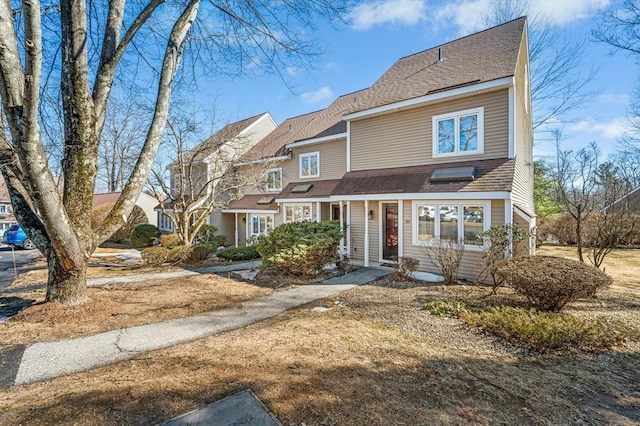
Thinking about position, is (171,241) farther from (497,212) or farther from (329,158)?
(497,212)

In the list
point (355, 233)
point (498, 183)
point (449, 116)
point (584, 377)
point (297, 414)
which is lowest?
point (584, 377)

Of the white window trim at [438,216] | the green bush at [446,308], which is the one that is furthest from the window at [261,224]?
the green bush at [446,308]

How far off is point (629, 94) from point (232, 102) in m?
20.4

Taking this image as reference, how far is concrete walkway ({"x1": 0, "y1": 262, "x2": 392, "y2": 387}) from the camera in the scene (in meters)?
3.99

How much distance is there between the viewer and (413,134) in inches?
445

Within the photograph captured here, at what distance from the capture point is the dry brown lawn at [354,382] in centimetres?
295

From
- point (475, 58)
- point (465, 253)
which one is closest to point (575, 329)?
point (465, 253)

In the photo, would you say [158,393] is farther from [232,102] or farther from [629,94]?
[629,94]

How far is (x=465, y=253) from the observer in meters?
9.66

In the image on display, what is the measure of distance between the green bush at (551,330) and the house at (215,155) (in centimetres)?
1186

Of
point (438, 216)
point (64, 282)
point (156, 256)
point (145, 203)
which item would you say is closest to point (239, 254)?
point (156, 256)

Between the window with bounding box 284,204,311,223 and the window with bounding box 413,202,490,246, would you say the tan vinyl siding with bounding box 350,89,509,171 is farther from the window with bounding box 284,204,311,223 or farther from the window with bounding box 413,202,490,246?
the window with bounding box 284,204,311,223

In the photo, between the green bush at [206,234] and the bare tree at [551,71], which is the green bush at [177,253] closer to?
the green bush at [206,234]

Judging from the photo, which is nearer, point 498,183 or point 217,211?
point 498,183
